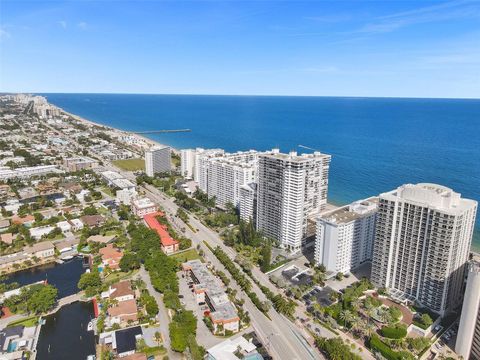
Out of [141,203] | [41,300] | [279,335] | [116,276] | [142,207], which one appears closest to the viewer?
[279,335]

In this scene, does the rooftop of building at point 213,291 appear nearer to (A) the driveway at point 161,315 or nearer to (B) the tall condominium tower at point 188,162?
(A) the driveway at point 161,315

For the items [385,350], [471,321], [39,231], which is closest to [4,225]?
[39,231]

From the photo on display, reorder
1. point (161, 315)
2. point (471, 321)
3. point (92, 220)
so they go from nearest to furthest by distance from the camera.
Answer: point (471, 321) → point (161, 315) → point (92, 220)

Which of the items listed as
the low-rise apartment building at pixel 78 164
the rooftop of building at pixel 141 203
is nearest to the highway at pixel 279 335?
the rooftop of building at pixel 141 203

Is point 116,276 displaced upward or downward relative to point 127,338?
downward

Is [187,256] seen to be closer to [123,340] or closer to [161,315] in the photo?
[161,315]

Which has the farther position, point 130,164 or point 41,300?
point 130,164

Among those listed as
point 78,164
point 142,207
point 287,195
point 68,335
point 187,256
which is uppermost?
point 287,195
